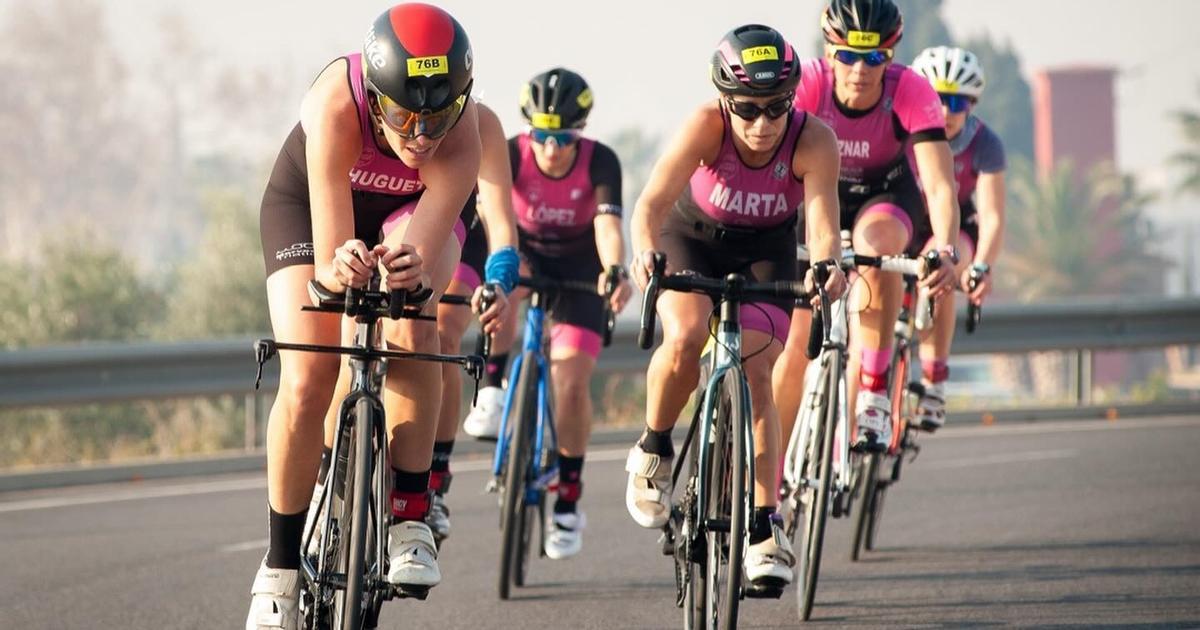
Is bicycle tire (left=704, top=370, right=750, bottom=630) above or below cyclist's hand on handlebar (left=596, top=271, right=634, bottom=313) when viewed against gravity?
below

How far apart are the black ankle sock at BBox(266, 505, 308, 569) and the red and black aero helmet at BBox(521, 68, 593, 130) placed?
3.93 meters

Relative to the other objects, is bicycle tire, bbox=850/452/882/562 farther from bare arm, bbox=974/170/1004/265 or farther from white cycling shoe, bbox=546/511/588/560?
bare arm, bbox=974/170/1004/265

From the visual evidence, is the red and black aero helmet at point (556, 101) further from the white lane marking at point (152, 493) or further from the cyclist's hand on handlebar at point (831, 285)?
the white lane marking at point (152, 493)

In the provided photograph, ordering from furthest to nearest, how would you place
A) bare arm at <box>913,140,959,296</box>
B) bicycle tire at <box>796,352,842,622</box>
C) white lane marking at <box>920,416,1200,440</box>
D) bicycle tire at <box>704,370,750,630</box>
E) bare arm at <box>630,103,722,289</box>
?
white lane marking at <box>920,416,1200,440</box> < bare arm at <box>913,140,959,296</box> < bicycle tire at <box>796,352,842,622</box> < bare arm at <box>630,103,722,289</box> < bicycle tire at <box>704,370,750,630</box>

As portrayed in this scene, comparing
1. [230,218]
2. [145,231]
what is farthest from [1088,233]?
[145,231]

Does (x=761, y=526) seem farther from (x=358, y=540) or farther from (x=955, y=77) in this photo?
(x=955, y=77)

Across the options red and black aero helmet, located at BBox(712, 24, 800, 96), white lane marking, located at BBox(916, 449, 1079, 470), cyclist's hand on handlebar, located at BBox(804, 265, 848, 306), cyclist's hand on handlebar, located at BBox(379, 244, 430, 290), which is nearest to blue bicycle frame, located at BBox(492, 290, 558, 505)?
red and black aero helmet, located at BBox(712, 24, 800, 96)

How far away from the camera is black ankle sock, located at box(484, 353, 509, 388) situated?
9664 mm

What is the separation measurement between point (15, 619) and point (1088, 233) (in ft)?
166

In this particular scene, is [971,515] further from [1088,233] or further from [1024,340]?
[1088,233]

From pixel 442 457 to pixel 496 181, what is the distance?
54.9 inches

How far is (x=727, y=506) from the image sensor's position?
21.2ft

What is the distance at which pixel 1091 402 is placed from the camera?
16.8 meters

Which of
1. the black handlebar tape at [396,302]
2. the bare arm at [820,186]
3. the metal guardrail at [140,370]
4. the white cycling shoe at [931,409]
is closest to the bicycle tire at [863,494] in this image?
the white cycling shoe at [931,409]
